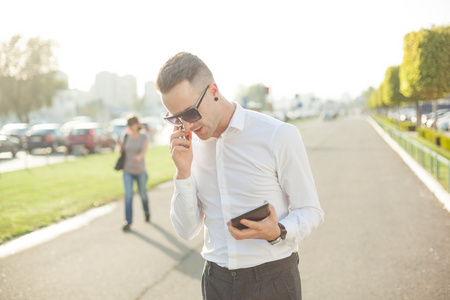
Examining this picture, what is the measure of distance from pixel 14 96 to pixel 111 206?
44.4 metres

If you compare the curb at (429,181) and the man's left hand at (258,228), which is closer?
the man's left hand at (258,228)

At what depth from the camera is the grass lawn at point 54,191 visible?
A: 8.30m

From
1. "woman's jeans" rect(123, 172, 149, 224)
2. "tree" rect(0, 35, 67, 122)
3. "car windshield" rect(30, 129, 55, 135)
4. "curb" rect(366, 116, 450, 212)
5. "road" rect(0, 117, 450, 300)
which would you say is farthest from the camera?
"tree" rect(0, 35, 67, 122)

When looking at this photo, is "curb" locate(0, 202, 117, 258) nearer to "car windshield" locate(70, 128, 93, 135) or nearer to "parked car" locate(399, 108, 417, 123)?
"car windshield" locate(70, 128, 93, 135)

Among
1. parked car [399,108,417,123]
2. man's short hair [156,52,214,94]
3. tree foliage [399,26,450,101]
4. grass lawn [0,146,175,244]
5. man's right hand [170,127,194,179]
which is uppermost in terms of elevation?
tree foliage [399,26,450,101]

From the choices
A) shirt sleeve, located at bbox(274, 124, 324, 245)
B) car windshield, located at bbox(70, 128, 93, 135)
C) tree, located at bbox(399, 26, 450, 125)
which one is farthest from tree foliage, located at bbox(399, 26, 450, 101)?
→ car windshield, located at bbox(70, 128, 93, 135)

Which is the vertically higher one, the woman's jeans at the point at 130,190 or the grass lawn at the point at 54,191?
the woman's jeans at the point at 130,190

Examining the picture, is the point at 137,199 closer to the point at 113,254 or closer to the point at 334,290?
the point at 113,254

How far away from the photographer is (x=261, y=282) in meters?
2.04

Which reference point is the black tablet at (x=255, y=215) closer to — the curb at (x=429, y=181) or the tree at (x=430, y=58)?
the curb at (x=429, y=181)

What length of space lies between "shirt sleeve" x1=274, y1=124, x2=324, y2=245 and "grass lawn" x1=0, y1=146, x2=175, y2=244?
6499 millimetres

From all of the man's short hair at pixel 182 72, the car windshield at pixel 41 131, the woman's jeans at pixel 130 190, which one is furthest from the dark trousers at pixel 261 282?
the car windshield at pixel 41 131

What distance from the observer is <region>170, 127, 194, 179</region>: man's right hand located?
204 centimetres

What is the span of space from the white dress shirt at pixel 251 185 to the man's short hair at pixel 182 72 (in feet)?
0.78
